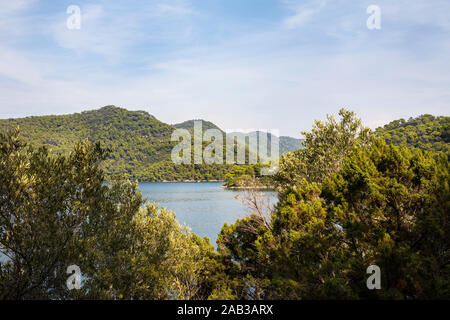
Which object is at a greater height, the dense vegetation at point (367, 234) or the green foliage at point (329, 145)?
the green foliage at point (329, 145)

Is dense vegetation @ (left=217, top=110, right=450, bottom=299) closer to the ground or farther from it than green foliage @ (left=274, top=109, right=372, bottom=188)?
closer to the ground

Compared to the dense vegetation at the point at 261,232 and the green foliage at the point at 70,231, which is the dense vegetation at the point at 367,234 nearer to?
the dense vegetation at the point at 261,232

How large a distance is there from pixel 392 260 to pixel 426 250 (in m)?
1.98

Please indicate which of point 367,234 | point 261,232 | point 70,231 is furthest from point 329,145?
point 70,231

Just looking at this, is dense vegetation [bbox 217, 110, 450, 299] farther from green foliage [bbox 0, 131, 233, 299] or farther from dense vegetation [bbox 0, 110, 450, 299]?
green foliage [bbox 0, 131, 233, 299]

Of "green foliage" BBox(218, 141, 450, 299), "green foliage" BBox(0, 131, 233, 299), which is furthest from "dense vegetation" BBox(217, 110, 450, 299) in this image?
"green foliage" BBox(0, 131, 233, 299)

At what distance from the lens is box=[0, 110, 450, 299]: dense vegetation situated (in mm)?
8914

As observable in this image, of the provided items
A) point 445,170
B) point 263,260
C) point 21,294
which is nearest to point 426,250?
point 445,170

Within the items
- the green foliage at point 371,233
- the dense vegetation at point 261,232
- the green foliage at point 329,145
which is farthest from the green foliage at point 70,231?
the green foliage at point 329,145

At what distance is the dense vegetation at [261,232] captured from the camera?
8914 mm

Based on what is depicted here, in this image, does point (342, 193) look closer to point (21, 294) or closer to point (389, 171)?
point (389, 171)

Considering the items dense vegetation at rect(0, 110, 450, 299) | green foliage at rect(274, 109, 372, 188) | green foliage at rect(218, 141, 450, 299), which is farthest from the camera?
green foliage at rect(274, 109, 372, 188)

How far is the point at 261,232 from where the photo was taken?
1614 cm

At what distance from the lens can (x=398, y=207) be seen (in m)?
11.1
